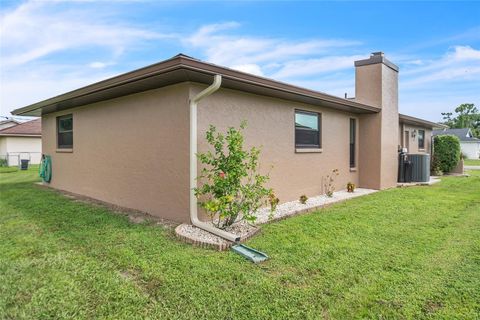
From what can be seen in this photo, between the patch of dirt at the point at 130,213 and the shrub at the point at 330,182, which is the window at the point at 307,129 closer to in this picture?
the shrub at the point at 330,182

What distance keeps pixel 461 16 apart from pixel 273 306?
1337cm

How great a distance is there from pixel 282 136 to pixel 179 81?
2.91 metres

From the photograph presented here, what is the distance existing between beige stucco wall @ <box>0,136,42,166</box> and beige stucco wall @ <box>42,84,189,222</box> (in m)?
19.8

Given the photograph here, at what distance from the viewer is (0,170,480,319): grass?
280 cm

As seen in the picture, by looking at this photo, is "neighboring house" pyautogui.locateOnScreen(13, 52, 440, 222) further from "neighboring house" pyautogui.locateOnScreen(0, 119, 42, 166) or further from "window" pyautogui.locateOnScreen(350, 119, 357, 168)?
"neighboring house" pyautogui.locateOnScreen(0, 119, 42, 166)

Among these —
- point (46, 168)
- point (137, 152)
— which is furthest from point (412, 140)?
point (46, 168)

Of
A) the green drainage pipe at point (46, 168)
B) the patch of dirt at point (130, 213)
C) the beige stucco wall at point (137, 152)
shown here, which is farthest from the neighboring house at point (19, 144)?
the patch of dirt at point (130, 213)

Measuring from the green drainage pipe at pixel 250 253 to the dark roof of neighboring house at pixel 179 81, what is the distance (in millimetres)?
2565

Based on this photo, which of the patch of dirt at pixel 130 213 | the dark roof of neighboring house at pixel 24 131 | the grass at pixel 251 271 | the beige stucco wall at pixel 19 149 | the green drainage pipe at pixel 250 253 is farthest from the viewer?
the beige stucco wall at pixel 19 149

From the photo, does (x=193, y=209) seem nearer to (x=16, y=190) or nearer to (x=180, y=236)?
(x=180, y=236)

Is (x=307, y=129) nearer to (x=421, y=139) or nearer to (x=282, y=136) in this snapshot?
(x=282, y=136)

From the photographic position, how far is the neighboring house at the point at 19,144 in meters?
24.4

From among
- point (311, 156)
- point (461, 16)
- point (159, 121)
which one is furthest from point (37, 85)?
point (461, 16)

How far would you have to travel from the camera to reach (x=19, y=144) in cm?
2502
